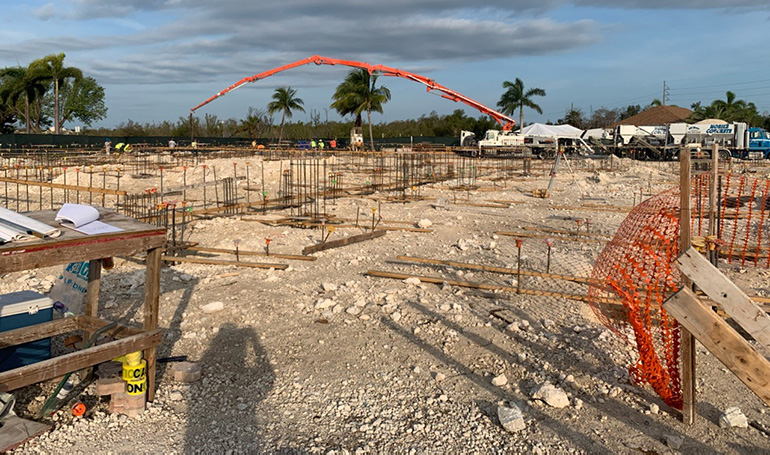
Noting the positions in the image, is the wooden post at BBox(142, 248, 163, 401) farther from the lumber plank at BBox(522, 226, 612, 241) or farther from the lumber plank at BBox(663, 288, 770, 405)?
the lumber plank at BBox(522, 226, 612, 241)

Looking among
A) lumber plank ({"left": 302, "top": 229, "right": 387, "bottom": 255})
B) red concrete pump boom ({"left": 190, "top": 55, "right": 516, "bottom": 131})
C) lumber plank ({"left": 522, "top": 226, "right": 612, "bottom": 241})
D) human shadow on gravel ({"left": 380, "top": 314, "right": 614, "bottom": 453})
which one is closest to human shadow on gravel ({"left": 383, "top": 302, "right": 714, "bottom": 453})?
human shadow on gravel ({"left": 380, "top": 314, "right": 614, "bottom": 453})

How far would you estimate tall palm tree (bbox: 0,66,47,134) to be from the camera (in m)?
44.7

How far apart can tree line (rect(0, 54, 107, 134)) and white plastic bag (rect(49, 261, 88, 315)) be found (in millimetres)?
46130

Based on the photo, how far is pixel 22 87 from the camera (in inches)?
1800

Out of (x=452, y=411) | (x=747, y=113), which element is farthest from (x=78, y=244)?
(x=747, y=113)

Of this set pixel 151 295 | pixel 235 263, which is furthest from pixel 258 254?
pixel 151 295

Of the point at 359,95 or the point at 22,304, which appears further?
the point at 359,95

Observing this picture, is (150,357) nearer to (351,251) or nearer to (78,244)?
(78,244)

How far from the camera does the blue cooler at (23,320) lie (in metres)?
4.71

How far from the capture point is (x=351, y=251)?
1003cm

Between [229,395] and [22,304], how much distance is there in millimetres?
1968

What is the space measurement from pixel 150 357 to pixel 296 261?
15.8 feet

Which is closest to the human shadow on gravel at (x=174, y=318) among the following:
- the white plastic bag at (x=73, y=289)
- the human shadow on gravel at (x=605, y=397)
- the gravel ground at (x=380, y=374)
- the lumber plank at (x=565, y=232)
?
the gravel ground at (x=380, y=374)

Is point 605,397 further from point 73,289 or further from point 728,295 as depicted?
point 73,289
